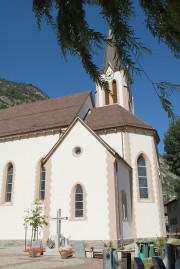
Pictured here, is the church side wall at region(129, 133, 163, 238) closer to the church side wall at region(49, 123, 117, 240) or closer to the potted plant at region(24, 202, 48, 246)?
the church side wall at region(49, 123, 117, 240)

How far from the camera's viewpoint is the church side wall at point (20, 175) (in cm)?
2314

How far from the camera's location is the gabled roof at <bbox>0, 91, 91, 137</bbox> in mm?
25844

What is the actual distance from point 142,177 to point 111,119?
6.22m

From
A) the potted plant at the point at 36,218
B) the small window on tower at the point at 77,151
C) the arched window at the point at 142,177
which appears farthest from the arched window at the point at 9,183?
the arched window at the point at 142,177

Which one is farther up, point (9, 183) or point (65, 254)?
point (9, 183)

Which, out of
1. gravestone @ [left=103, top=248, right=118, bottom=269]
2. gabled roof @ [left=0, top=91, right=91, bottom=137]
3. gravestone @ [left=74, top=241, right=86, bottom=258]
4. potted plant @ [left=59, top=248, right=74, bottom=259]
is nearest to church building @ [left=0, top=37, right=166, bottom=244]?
gabled roof @ [left=0, top=91, right=91, bottom=137]

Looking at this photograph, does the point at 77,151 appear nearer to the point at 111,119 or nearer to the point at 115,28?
the point at 111,119

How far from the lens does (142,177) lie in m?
23.2

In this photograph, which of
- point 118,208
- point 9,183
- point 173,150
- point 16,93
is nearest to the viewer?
point 118,208

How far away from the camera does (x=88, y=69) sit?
2.00 meters

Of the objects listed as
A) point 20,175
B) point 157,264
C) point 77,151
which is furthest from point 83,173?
point 157,264

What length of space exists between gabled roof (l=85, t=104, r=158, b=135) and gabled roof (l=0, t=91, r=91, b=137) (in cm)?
178

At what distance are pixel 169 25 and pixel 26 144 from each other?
81.0ft

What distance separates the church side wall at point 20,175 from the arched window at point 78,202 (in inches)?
205
